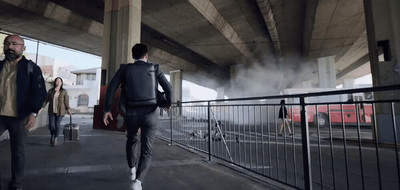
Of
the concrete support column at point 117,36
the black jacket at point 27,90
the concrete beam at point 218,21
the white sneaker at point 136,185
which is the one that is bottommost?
the white sneaker at point 136,185

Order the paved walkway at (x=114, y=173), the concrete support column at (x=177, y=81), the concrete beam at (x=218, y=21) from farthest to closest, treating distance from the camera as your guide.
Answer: the concrete support column at (x=177, y=81) → the concrete beam at (x=218, y=21) → the paved walkway at (x=114, y=173)

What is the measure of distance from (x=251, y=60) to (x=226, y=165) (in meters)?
19.1

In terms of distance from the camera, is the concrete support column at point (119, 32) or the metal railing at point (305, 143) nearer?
the metal railing at point (305, 143)

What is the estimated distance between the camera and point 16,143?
222 centimetres

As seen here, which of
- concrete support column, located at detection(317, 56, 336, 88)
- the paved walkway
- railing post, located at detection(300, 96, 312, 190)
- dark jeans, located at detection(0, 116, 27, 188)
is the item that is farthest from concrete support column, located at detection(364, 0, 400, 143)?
concrete support column, located at detection(317, 56, 336, 88)

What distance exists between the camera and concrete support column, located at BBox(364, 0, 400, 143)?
5668mm

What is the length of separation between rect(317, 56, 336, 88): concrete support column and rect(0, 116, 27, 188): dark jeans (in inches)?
810

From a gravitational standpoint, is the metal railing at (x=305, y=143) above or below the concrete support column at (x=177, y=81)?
below

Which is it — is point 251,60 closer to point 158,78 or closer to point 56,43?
point 56,43

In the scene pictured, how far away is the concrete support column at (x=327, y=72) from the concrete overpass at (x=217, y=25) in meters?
0.60

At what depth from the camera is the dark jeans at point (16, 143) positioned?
7.23 feet

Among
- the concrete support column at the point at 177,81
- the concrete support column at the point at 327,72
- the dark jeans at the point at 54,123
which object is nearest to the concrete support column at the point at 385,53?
the dark jeans at the point at 54,123

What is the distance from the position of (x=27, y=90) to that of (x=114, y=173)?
1697 millimetres

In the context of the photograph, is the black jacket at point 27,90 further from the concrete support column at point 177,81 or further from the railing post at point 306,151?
the concrete support column at point 177,81
